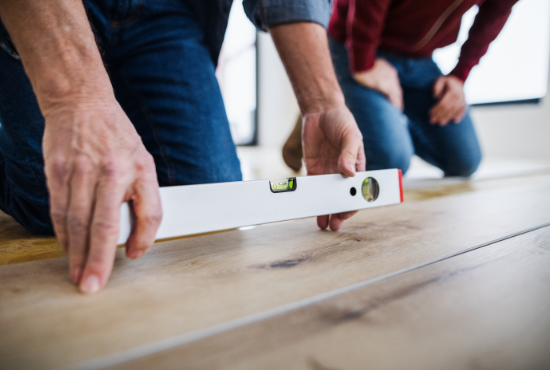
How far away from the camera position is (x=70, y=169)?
405mm

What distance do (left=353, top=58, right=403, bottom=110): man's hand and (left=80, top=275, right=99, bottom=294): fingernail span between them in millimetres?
1308

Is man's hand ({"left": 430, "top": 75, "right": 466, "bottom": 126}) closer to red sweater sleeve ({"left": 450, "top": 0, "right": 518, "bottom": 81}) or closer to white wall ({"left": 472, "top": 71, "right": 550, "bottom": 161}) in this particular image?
red sweater sleeve ({"left": 450, "top": 0, "right": 518, "bottom": 81})

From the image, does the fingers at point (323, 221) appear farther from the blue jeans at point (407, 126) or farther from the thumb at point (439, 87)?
the thumb at point (439, 87)

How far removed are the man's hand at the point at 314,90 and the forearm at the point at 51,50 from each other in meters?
0.49

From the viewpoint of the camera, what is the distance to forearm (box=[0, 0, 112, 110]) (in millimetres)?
461

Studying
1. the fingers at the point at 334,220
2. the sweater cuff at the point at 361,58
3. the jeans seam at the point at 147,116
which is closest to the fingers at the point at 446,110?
the sweater cuff at the point at 361,58

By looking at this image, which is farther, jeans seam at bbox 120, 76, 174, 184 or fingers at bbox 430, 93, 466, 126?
fingers at bbox 430, 93, 466, 126

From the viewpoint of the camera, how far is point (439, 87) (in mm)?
1633

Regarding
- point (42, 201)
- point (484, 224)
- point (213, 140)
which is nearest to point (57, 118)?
point (42, 201)

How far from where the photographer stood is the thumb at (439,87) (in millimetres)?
1633

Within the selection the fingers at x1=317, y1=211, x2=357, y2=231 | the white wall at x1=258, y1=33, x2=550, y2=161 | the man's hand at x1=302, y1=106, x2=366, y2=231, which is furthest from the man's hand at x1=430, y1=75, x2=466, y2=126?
the white wall at x1=258, y1=33, x2=550, y2=161

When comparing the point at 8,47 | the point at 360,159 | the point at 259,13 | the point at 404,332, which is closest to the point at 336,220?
the point at 360,159

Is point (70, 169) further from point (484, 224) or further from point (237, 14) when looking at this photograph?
point (237, 14)

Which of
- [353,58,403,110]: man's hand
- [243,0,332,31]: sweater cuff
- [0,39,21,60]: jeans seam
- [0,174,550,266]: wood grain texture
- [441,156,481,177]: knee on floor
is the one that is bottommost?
[441,156,481,177]: knee on floor
